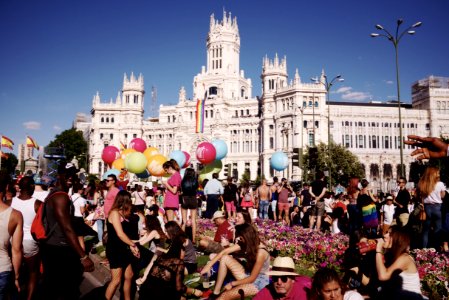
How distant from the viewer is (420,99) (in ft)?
252

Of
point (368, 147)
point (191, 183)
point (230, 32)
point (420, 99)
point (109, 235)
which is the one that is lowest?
point (109, 235)

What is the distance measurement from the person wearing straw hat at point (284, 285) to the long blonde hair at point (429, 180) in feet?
18.4

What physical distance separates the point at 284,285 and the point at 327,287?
566mm

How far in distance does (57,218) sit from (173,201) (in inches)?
238

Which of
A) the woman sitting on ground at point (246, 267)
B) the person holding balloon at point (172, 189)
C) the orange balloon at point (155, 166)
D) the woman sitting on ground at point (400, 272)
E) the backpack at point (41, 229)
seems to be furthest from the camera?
the orange balloon at point (155, 166)

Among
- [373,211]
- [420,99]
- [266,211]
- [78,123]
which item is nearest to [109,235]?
[373,211]

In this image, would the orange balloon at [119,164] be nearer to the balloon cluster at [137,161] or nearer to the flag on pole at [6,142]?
the balloon cluster at [137,161]

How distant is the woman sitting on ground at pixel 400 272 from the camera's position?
5.31 meters

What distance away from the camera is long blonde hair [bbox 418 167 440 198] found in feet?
29.8

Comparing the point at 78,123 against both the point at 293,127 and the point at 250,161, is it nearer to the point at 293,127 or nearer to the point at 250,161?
the point at 250,161

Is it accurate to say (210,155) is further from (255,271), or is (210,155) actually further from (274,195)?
(255,271)

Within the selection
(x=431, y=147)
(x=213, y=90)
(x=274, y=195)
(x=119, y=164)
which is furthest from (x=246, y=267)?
(x=213, y=90)

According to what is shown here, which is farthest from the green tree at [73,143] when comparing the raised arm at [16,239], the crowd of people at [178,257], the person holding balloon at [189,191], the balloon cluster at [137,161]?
the raised arm at [16,239]

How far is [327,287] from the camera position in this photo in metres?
4.39
